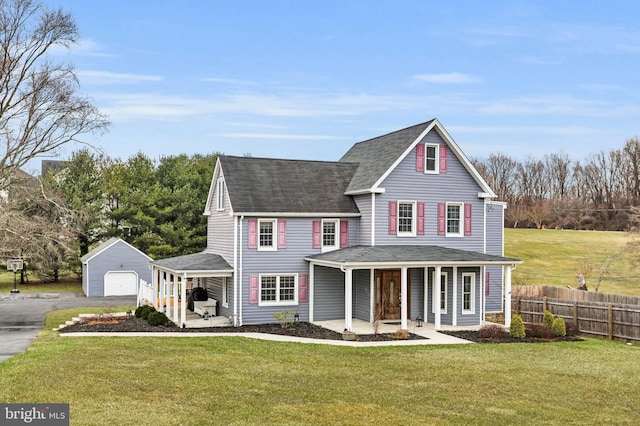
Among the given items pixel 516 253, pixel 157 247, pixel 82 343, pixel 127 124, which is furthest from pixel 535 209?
pixel 82 343

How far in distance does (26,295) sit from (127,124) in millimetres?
15859

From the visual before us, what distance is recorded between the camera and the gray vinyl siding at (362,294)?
90.5 feet

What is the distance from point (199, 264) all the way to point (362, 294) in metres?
7.30

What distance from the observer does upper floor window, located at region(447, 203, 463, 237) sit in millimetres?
29438

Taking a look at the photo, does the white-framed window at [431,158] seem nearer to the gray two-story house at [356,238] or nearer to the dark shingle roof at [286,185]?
the gray two-story house at [356,238]

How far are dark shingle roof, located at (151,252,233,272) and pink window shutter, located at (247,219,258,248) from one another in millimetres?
1384

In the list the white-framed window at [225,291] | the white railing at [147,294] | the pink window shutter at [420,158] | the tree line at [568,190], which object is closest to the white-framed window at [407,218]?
the pink window shutter at [420,158]

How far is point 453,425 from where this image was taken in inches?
468

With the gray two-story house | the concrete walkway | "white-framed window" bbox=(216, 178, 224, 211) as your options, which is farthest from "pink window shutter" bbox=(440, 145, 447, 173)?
"white-framed window" bbox=(216, 178, 224, 211)

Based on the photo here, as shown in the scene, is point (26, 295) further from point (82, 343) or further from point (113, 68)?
point (82, 343)

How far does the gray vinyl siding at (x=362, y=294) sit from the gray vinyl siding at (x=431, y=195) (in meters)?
1.72

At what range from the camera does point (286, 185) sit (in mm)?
28922

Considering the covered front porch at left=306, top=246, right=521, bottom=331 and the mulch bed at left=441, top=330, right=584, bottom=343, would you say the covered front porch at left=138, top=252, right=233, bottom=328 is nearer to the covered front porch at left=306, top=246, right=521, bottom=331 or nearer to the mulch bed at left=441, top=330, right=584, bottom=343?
the covered front porch at left=306, top=246, right=521, bottom=331

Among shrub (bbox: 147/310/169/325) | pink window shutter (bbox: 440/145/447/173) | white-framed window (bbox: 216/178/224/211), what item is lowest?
shrub (bbox: 147/310/169/325)
